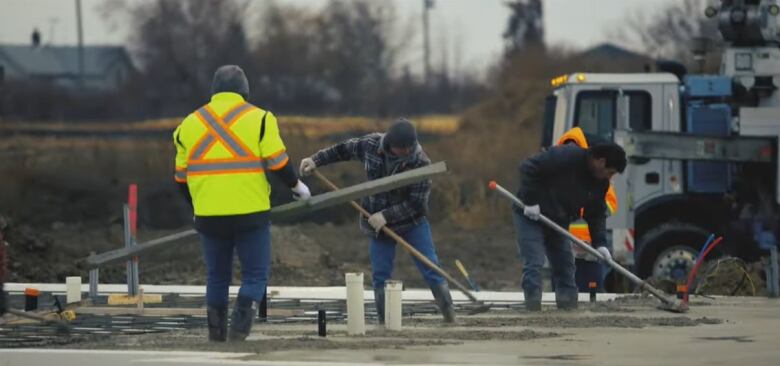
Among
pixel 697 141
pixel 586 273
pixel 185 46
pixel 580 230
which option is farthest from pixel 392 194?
pixel 185 46

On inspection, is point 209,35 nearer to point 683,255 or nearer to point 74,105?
point 74,105

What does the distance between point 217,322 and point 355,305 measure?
41.7 inches

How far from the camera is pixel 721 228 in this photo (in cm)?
2122

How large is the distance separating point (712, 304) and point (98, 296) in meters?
5.64

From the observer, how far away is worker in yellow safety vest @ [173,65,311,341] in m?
11.8

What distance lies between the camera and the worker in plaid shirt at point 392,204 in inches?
527

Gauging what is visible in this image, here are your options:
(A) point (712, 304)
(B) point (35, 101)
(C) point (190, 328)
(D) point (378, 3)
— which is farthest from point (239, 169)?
(D) point (378, 3)

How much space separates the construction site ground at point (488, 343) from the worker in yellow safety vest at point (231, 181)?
1.16ft

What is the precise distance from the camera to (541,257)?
1484cm

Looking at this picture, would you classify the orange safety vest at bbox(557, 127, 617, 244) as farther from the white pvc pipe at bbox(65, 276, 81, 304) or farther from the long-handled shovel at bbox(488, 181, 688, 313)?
the white pvc pipe at bbox(65, 276, 81, 304)

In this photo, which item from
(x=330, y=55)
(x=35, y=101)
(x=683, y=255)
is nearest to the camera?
(x=683, y=255)

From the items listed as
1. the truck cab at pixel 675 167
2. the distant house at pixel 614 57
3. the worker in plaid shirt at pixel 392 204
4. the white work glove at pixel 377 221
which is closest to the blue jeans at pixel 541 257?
the worker in plaid shirt at pixel 392 204

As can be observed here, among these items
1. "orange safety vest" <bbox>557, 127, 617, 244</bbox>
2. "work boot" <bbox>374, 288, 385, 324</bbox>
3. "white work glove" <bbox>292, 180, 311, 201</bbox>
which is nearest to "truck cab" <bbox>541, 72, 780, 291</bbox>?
"orange safety vest" <bbox>557, 127, 617, 244</bbox>

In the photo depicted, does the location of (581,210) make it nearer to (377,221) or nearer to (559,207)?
(559,207)
